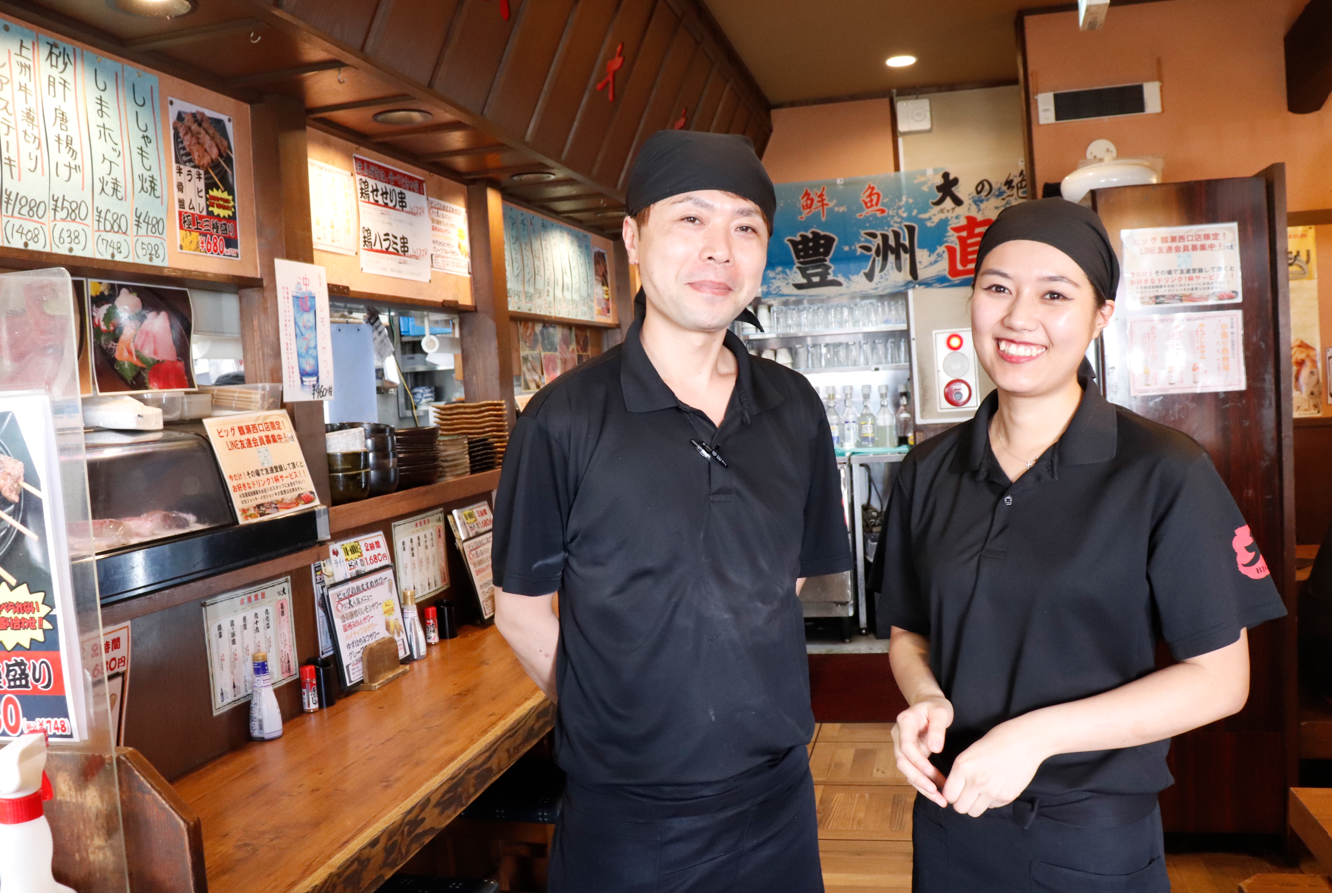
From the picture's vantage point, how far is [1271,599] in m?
1.41

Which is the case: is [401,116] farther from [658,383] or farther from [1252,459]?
[1252,459]

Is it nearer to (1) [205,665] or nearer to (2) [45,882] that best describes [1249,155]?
(1) [205,665]

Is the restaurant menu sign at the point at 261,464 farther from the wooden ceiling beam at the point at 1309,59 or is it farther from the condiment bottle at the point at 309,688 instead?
the wooden ceiling beam at the point at 1309,59

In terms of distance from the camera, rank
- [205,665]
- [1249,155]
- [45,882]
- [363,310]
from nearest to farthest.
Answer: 1. [45,882]
2. [205,665]
3. [363,310]
4. [1249,155]

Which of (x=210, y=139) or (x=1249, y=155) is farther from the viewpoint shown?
(x=1249, y=155)

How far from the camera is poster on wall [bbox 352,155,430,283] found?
3020 mm

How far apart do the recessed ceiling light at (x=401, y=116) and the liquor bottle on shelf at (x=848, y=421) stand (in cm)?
438

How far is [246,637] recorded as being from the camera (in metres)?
2.40

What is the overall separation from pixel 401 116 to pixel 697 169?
4.88ft

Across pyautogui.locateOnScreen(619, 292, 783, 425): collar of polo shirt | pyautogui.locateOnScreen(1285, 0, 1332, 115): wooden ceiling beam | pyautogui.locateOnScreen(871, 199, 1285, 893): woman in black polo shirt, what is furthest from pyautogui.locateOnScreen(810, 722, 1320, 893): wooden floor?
pyautogui.locateOnScreen(1285, 0, 1332, 115): wooden ceiling beam

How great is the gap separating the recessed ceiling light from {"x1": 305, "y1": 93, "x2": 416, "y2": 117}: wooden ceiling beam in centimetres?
7

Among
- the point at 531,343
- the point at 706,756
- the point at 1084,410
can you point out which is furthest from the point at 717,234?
the point at 531,343

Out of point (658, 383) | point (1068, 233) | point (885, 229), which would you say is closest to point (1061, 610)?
point (1068, 233)

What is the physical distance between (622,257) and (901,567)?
3807mm
